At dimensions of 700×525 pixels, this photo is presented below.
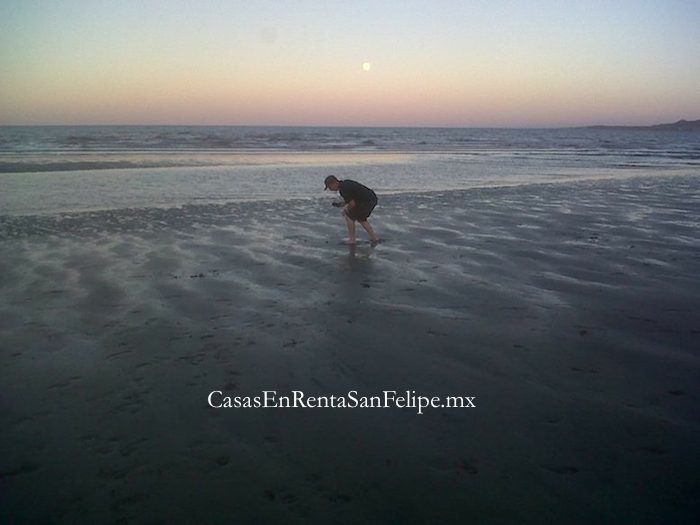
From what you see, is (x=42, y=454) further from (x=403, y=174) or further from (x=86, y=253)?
(x=403, y=174)

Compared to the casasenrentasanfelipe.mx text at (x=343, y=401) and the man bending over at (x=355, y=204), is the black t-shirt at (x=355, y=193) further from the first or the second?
the casasenrentasanfelipe.mx text at (x=343, y=401)

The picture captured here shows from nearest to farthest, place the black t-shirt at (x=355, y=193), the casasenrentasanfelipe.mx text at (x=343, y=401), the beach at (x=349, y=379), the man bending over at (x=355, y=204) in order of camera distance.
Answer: the beach at (x=349, y=379) → the casasenrentasanfelipe.mx text at (x=343, y=401) → the man bending over at (x=355, y=204) → the black t-shirt at (x=355, y=193)

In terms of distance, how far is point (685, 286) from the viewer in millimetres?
6562

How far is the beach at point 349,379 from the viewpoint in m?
2.90

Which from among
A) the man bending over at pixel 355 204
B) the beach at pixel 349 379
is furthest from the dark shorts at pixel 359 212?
the beach at pixel 349 379

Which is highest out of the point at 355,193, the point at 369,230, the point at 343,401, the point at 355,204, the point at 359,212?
the point at 355,193

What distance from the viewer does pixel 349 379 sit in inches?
167

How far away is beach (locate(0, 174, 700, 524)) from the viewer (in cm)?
Result: 290

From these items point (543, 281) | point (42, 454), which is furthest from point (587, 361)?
point (42, 454)

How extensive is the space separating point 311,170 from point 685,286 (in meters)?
18.1

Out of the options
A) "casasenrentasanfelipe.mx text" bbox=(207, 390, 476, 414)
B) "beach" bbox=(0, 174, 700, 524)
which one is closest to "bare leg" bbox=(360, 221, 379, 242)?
"beach" bbox=(0, 174, 700, 524)

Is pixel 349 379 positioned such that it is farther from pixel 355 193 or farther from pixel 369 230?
pixel 355 193

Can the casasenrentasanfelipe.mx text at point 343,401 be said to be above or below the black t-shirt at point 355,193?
below

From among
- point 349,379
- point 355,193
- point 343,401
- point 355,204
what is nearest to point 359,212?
point 355,204
